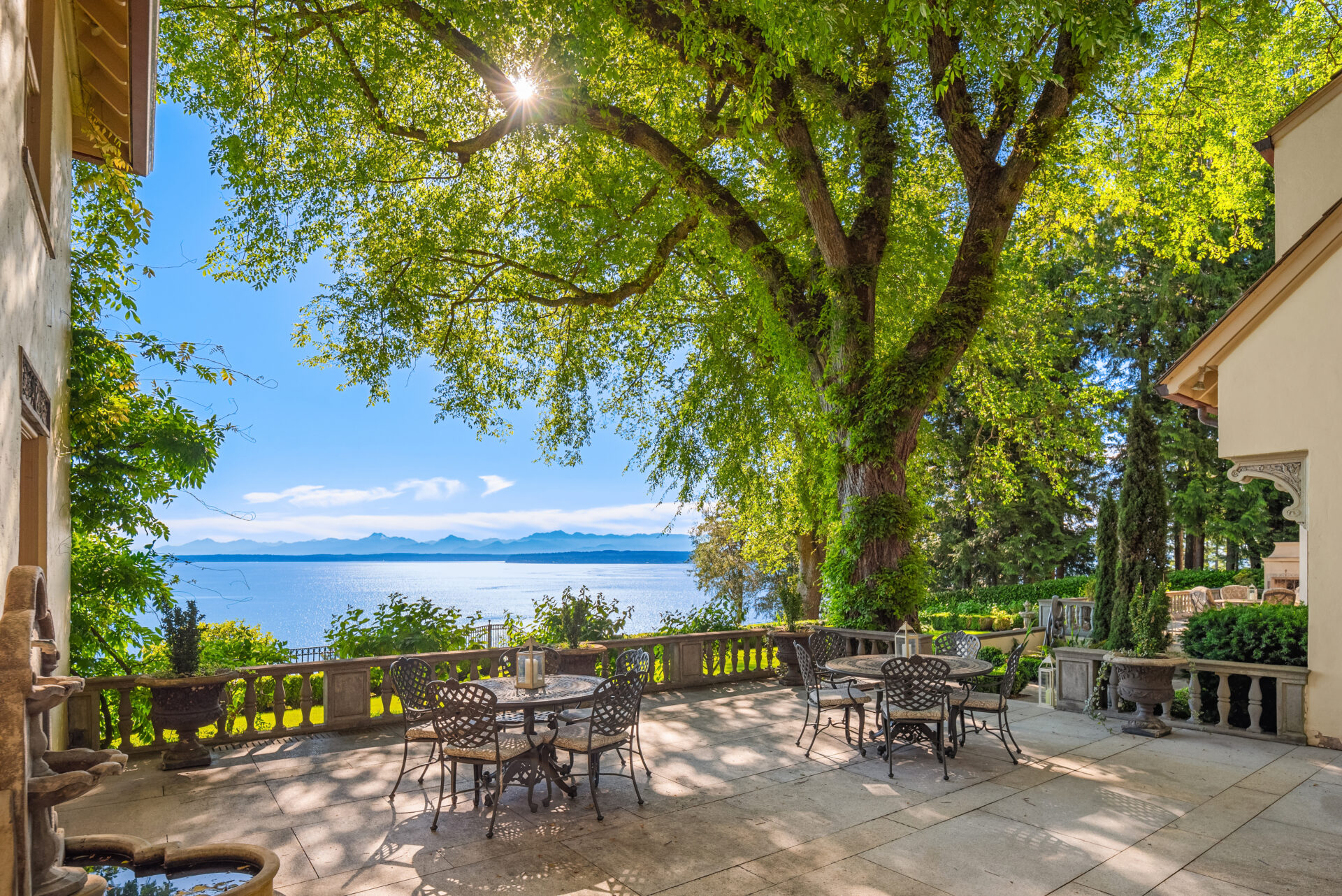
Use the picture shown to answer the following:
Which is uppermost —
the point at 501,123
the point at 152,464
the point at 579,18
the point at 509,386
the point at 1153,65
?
the point at 1153,65

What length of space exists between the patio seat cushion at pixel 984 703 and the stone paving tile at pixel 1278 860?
6.90 ft

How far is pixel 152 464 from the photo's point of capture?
8078mm

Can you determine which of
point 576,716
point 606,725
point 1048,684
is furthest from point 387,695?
point 1048,684

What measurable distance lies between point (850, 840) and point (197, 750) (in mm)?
5869

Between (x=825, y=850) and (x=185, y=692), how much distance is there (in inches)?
230

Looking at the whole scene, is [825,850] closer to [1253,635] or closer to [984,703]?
[984,703]

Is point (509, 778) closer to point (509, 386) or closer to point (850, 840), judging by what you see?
point (850, 840)

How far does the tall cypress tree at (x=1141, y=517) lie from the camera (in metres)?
14.0

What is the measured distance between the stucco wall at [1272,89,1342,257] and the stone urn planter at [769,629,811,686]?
8.27 metres

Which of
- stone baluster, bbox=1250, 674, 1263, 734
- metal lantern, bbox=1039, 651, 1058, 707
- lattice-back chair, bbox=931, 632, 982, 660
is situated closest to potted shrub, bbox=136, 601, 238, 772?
lattice-back chair, bbox=931, 632, 982, 660

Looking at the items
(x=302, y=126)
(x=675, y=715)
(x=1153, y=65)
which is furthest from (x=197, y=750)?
(x=1153, y=65)

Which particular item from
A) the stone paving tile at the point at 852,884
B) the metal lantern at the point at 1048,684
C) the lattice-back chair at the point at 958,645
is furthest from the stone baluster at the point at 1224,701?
the stone paving tile at the point at 852,884

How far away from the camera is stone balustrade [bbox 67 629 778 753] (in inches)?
291

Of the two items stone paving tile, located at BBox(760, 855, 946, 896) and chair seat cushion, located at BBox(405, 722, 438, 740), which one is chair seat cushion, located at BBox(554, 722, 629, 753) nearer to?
chair seat cushion, located at BBox(405, 722, 438, 740)
